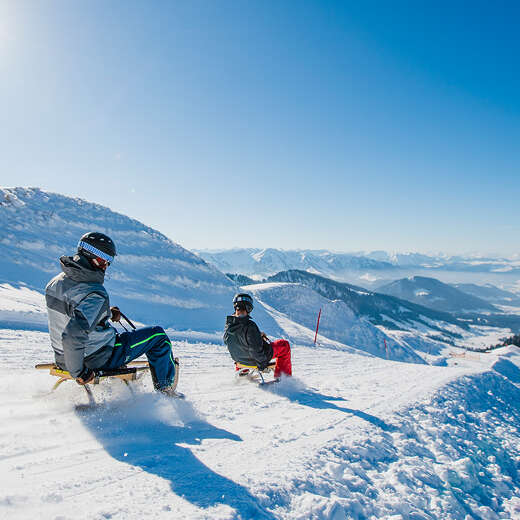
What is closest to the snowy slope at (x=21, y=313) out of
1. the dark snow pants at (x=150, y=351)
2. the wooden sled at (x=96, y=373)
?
the wooden sled at (x=96, y=373)

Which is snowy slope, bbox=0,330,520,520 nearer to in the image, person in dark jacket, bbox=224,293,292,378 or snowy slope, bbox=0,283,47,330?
person in dark jacket, bbox=224,293,292,378

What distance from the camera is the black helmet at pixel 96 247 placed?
3.69 meters

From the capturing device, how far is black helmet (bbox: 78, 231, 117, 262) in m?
3.69

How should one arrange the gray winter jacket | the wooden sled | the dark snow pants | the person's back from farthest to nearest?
the person's back, the dark snow pants, the wooden sled, the gray winter jacket

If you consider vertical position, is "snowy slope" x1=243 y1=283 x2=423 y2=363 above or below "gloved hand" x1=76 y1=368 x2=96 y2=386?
below

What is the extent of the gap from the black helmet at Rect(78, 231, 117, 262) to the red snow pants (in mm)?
4429

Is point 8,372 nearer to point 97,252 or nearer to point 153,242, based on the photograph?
point 97,252

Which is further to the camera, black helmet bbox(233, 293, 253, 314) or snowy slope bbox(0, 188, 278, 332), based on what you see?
snowy slope bbox(0, 188, 278, 332)

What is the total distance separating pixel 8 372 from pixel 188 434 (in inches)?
161

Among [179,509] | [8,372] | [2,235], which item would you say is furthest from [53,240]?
[179,509]

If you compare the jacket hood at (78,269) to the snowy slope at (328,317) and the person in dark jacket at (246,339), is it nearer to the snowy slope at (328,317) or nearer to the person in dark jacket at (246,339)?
the person in dark jacket at (246,339)

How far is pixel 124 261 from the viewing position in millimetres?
23812

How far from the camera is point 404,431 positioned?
500 cm

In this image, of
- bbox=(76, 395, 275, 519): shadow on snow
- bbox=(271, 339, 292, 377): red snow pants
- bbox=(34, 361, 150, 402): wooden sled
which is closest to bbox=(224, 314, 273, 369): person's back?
bbox=(271, 339, 292, 377): red snow pants
